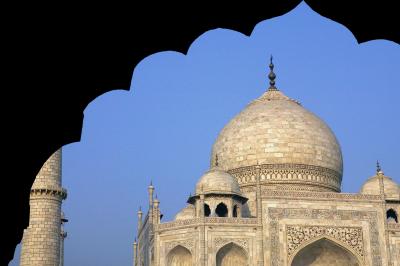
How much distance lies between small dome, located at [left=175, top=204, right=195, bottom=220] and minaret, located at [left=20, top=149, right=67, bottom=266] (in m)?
8.10

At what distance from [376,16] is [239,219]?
2029 cm

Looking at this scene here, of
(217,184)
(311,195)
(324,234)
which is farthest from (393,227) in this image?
(217,184)

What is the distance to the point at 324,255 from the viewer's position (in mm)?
24719

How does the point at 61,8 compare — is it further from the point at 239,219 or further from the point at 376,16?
the point at 239,219

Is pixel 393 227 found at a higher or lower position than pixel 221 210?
lower

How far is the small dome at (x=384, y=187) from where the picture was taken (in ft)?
85.6

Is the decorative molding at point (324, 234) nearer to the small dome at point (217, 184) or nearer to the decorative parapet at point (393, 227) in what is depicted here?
the decorative parapet at point (393, 227)

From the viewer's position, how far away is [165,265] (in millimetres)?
23859

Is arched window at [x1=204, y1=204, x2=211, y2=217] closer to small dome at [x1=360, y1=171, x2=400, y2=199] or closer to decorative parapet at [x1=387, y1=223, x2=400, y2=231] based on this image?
small dome at [x1=360, y1=171, x2=400, y2=199]

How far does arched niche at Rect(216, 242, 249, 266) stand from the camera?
2327 cm

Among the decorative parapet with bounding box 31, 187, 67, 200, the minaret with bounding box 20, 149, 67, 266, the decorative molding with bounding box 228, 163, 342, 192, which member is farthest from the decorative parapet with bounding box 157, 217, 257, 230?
the decorative parapet with bounding box 31, 187, 67, 200

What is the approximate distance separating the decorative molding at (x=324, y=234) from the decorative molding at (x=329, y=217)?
0.33 meters

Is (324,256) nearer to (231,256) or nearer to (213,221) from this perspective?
(231,256)

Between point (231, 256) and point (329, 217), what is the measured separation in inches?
140
